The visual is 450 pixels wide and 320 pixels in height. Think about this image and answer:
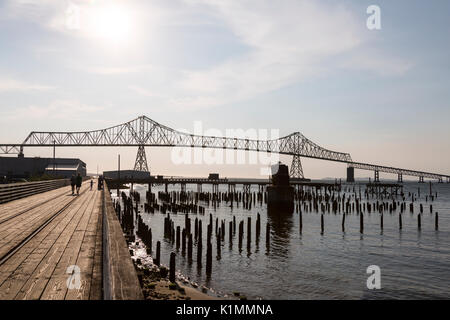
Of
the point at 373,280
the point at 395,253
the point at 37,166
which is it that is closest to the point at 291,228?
the point at 395,253

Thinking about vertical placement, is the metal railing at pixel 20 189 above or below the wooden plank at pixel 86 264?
above

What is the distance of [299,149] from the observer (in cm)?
19488

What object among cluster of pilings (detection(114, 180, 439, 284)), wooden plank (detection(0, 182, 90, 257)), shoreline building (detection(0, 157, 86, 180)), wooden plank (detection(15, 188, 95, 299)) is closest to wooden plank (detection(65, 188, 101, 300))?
wooden plank (detection(15, 188, 95, 299))

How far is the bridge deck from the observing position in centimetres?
623

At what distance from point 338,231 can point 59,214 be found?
2451cm

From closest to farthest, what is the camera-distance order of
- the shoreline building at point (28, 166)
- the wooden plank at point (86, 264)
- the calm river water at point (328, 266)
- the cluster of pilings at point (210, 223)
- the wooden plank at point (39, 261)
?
the wooden plank at point (86, 264) → the wooden plank at point (39, 261) → the calm river water at point (328, 266) → the cluster of pilings at point (210, 223) → the shoreline building at point (28, 166)

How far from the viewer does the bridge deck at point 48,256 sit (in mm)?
6227

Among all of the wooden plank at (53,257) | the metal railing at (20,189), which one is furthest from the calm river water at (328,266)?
the metal railing at (20,189)

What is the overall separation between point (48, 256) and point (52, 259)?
15.2 inches

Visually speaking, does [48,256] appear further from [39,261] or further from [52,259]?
[39,261]

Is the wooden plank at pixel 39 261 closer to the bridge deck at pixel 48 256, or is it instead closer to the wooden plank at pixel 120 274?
the bridge deck at pixel 48 256
